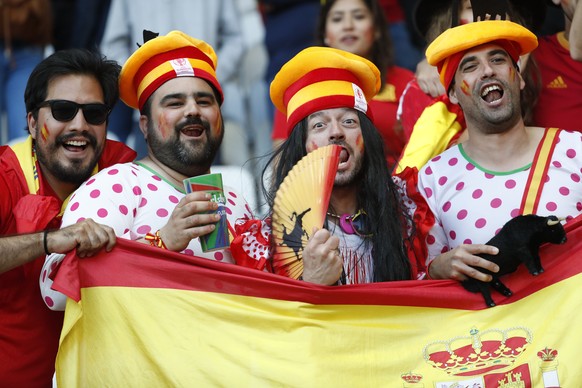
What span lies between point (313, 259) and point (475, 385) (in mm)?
794

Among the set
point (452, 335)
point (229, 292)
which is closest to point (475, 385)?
point (452, 335)

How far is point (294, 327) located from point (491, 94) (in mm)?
1502

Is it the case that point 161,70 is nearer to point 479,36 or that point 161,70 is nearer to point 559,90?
point 479,36

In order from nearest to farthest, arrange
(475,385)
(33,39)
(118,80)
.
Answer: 1. (475,385)
2. (118,80)
3. (33,39)

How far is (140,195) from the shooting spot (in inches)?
215

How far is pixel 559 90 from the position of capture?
21.4ft

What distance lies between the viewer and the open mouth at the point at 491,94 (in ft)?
18.6

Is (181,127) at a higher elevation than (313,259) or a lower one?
higher

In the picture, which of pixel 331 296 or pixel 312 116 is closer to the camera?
pixel 331 296

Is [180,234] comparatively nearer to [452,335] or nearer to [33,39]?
[452,335]

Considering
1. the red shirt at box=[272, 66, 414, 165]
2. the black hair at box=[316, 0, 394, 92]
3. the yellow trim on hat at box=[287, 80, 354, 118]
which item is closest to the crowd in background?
the black hair at box=[316, 0, 394, 92]

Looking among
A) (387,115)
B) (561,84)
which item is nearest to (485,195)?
(561,84)

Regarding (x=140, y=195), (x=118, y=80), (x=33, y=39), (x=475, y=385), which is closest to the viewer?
(x=475, y=385)

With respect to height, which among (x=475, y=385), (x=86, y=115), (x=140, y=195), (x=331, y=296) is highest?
(x=86, y=115)
